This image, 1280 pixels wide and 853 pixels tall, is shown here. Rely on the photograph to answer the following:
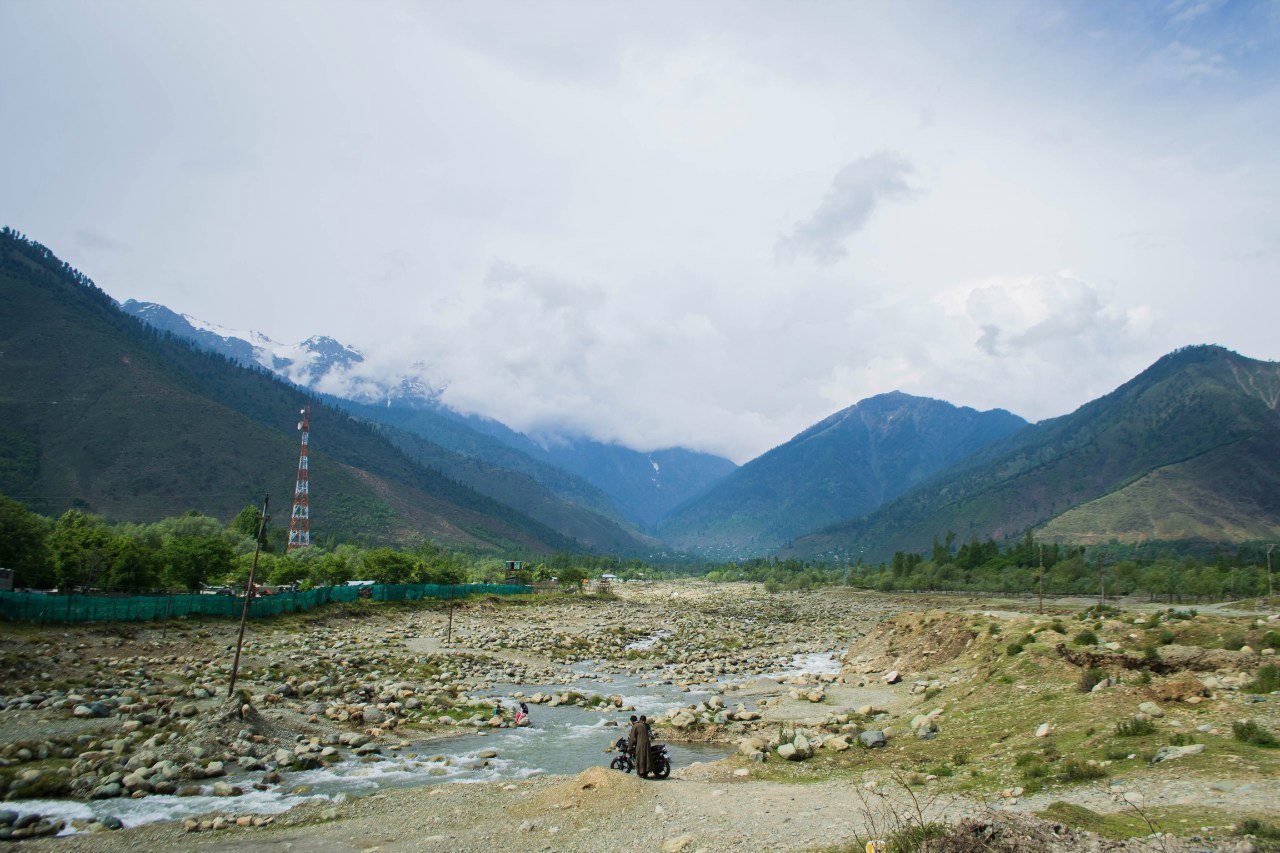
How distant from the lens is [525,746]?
25.6m

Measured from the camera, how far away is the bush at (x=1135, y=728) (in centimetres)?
1709

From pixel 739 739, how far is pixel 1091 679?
39.6ft

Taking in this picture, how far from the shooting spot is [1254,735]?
15375 millimetres

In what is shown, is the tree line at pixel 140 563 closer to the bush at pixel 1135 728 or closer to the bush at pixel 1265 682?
the bush at pixel 1135 728

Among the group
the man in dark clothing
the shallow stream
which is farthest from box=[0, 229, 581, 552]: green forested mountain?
the man in dark clothing

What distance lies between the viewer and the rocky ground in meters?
14.1

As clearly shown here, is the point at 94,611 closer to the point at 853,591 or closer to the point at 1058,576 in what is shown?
the point at 1058,576

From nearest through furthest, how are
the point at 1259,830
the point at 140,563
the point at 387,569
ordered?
the point at 1259,830 < the point at 140,563 < the point at 387,569

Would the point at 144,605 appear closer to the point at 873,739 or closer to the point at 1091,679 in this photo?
→ the point at 873,739

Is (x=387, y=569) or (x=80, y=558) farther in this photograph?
(x=387, y=569)

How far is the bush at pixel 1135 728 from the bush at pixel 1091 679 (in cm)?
462

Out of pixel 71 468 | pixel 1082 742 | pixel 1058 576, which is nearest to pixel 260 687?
pixel 1082 742

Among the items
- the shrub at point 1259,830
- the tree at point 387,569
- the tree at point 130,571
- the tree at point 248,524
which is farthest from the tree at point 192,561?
the shrub at point 1259,830

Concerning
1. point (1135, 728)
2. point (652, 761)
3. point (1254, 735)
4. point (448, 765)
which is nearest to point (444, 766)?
point (448, 765)
